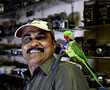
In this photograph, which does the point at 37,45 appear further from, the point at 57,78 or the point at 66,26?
the point at 66,26

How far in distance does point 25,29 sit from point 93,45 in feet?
2.85

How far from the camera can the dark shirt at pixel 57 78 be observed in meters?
0.54

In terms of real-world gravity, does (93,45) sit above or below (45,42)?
below

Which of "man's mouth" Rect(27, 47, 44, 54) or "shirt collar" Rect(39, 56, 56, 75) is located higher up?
"man's mouth" Rect(27, 47, 44, 54)

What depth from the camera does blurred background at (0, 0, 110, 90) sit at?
125 centimetres

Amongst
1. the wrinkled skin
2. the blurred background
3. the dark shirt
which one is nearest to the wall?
the blurred background

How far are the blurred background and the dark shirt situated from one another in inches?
18.6

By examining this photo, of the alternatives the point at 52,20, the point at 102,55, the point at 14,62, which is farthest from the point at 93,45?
the point at 14,62

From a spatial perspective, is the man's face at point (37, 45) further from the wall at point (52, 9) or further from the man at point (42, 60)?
the wall at point (52, 9)

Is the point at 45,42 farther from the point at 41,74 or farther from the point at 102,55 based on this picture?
the point at 102,55

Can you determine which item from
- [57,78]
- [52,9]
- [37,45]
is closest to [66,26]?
[52,9]

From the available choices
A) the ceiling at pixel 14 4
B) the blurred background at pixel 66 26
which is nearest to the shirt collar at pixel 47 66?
the blurred background at pixel 66 26

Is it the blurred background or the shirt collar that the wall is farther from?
the shirt collar

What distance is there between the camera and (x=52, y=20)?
5.26ft
